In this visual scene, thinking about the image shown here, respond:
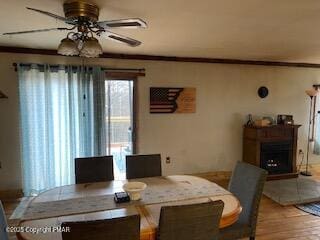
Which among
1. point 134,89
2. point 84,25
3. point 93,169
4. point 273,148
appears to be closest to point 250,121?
point 273,148

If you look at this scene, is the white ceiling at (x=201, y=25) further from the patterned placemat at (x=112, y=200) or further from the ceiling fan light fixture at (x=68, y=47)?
the patterned placemat at (x=112, y=200)

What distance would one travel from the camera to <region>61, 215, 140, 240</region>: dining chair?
3.98 feet

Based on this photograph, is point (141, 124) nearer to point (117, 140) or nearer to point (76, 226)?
point (117, 140)

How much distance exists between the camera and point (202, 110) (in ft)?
15.7

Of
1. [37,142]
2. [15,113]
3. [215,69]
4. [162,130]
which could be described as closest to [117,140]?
[162,130]

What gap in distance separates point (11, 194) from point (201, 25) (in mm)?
3660

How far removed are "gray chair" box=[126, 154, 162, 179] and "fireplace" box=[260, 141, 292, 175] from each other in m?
2.75

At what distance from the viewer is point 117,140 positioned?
4.40m

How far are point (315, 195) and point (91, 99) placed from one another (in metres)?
3.81

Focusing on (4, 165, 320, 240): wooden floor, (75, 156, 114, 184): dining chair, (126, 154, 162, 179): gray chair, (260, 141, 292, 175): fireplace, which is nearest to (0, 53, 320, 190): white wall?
(260, 141, 292, 175): fireplace

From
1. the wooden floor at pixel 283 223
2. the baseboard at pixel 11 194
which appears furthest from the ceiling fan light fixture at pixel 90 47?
the baseboard at pixel 11 194

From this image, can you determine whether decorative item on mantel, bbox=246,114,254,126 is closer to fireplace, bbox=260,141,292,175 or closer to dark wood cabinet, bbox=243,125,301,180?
dark wood cabinet, bbox=243,125,301,180

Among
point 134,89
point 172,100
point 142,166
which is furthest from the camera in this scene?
point 172,100

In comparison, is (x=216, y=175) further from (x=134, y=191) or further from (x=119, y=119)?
(x=134, y=191)
